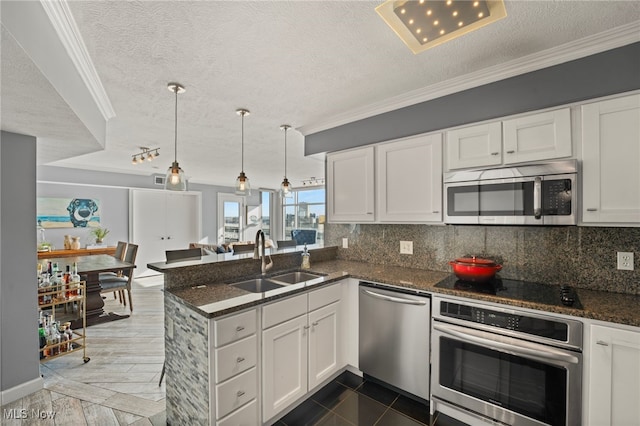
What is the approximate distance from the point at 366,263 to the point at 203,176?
5.45 m

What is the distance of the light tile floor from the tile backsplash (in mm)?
2343

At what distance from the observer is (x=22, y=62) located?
1.18 metres

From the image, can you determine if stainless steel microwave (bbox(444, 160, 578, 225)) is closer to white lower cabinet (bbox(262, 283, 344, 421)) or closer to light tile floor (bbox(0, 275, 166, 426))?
white lower cabinet (bbox(262, 283, 344, 421))

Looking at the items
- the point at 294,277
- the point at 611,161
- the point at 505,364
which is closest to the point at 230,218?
the point at 294,277

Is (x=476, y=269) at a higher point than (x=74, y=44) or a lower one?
lower

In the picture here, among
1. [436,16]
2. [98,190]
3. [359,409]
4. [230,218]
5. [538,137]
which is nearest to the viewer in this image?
A: [436,16]

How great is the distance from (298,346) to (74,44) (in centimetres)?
239

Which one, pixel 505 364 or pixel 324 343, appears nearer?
pixel 505 364

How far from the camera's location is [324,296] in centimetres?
221

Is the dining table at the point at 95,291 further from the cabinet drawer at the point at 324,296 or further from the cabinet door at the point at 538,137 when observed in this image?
the cabinet door at the point at 538,137

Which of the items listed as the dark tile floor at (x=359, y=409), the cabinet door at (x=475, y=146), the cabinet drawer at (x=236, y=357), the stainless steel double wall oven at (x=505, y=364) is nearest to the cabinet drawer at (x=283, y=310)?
the cabinet drawer at (x=236, y=357)

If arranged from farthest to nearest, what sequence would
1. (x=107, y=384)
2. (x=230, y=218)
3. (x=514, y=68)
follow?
(x=230, y=218), (x=107, y=384), (x=514, y=68)

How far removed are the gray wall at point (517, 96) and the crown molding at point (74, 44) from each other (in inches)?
86.0

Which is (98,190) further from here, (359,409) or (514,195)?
(514,195)
